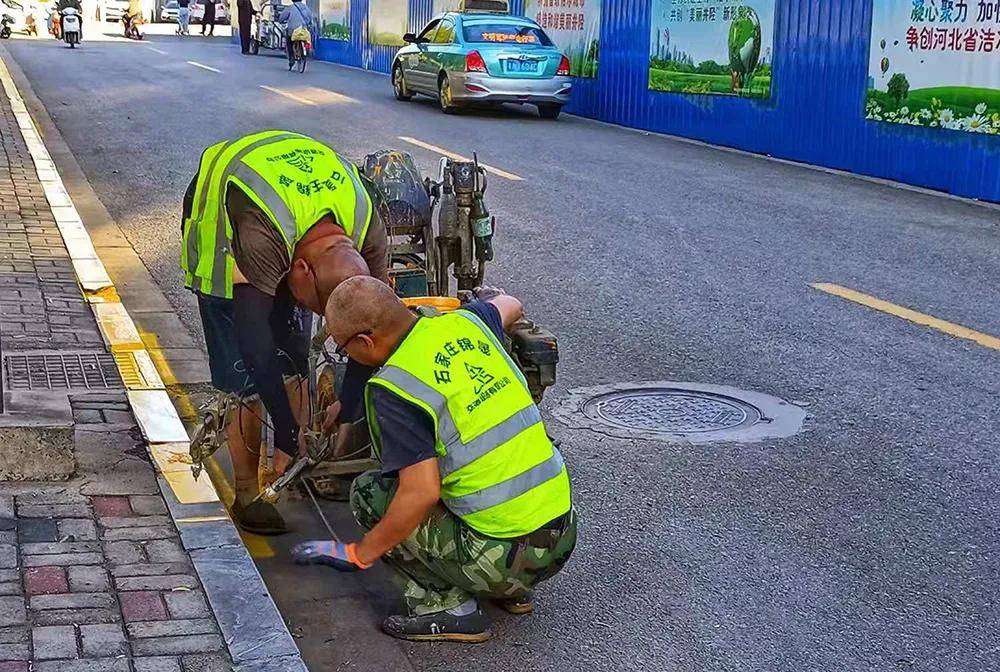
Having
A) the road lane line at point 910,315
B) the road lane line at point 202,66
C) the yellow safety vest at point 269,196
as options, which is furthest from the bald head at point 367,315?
the road lane line at point 202,66

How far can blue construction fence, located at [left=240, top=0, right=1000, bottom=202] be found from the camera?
14523 mm

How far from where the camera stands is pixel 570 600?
446 centimetres

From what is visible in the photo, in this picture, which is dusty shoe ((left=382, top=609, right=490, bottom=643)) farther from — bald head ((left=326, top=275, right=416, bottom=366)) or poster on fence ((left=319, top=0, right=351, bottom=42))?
poster on fence ((left=319, top=0, right=351, bottom=42))

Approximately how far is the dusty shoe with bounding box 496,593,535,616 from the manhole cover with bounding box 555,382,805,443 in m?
1.77

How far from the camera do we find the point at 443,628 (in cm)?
416

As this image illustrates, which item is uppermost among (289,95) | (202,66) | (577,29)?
(577,29)

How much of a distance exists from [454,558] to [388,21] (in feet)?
104

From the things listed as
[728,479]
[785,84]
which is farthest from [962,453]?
[785,84]

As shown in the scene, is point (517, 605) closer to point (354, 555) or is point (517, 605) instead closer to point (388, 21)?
point (354, 555)

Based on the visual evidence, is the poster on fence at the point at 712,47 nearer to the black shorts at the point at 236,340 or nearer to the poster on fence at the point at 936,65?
Result: the poster on fence at the point at 936,65

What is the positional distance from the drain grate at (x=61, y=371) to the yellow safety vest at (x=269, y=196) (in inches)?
60.0

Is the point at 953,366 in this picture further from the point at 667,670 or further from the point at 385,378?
the point at 385,378

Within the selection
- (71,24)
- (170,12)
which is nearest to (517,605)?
(71,24)

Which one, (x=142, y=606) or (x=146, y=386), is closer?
(x=142, y=606)
